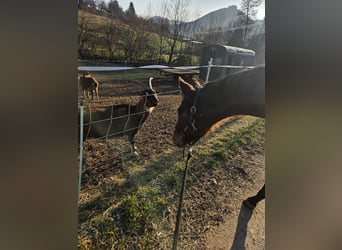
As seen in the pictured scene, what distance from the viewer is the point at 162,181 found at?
871mm

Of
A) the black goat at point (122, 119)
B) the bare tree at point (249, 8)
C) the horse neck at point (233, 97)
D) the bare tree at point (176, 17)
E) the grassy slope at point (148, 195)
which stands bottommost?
the grassy slope at point (148, 195)

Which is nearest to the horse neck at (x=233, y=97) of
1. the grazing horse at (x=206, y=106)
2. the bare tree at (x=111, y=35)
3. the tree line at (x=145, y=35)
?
the grazing horse at (x=206, y=106)

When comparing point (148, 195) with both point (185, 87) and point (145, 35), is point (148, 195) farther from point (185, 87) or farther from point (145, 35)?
point (145, 35)

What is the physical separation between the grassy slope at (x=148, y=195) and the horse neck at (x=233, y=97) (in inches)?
1.6

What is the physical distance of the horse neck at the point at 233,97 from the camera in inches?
32.6

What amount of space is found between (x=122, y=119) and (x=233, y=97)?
1.15ft

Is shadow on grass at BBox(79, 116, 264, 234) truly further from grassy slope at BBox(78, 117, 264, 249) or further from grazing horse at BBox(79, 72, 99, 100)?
grazing horse at BBox(79, 72, 99, 100)

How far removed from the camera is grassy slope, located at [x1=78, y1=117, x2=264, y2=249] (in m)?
0.76

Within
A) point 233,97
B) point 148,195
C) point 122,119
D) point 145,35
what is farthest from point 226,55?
point 148,195

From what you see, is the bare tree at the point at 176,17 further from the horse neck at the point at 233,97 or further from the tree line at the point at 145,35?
the horse neck at the point at 233,97

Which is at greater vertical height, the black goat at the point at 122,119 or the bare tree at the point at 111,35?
the bare tree at the point at 111,35

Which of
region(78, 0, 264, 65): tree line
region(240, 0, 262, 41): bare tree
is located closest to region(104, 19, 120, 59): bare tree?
region(78, 0, 264, 65): tree line
